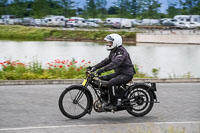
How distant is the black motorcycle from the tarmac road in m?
0.19

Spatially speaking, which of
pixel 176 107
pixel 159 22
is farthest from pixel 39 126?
pixel 159 22

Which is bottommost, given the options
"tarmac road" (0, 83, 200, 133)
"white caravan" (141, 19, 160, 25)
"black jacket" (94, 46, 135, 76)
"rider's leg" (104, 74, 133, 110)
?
"white caravan" (141, 19, 160, 25)

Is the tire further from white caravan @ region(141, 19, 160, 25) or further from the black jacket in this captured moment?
white caravan @ region(141, 19, 160, 25)

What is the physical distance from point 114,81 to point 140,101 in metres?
0.83

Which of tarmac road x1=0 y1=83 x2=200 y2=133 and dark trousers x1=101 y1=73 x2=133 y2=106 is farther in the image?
dark trousers x1=101 y1=73 x2=133 y2=106

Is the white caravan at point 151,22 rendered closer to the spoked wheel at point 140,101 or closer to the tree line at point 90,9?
the tree line at point 90,9

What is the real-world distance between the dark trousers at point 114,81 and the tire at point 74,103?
0.48 meters

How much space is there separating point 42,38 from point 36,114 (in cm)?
7151

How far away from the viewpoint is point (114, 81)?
8.70 m

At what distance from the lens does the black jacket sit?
8695 millimetres

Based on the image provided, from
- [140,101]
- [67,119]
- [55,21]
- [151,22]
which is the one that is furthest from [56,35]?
[67,119]

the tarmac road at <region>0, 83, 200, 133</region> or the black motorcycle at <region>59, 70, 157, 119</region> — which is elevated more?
the black motorcycle at <region>59, 70, 157, 119</region>

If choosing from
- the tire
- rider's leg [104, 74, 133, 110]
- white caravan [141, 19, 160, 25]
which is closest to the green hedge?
white caravan [141, 19, 160, 25]

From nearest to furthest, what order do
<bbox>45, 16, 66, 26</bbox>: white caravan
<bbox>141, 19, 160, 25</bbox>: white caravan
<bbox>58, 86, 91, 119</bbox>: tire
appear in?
<bbox>58, 86, 91, 119</bbox>: tire, <bbox>141, 19, 160, 25</bbox>: white caravan, <bbox>45, 16, 66, 26</bbox>: white caravan
